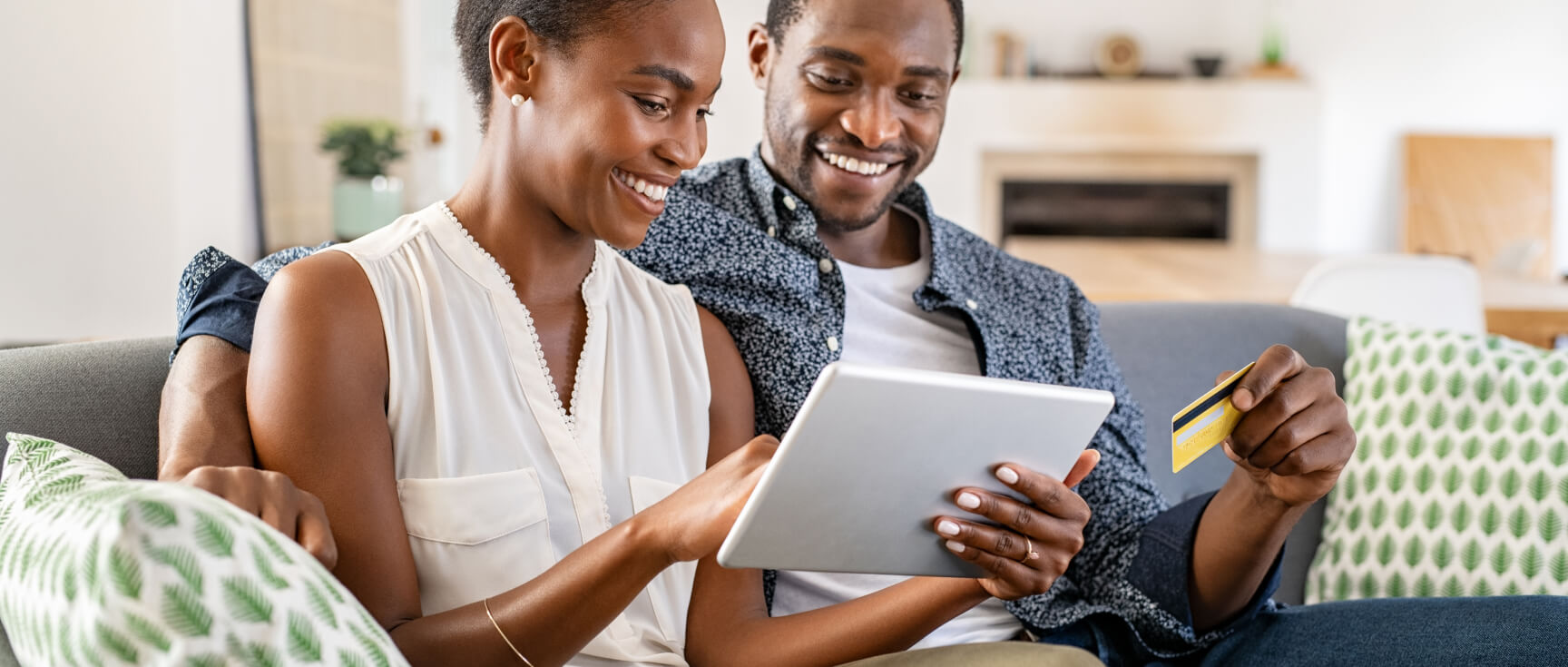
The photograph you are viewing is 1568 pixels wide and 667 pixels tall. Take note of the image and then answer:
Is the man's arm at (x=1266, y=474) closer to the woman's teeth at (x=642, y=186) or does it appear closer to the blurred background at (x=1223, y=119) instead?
the woman's teeth at (x=642, y=186)

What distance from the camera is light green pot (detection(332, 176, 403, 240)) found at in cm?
407

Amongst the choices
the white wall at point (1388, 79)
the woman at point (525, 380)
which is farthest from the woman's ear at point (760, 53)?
the white wall at point (1388, 79)

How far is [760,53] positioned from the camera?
1586 mm

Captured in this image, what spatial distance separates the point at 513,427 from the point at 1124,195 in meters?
6.72

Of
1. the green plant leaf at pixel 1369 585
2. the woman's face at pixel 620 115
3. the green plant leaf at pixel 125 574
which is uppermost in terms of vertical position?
the woman's face at pixel 620 115

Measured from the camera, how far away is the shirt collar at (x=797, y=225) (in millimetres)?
1454

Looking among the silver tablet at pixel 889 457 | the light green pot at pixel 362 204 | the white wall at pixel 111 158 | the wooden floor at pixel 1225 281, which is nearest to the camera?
the silver tablet at pixel 889 457

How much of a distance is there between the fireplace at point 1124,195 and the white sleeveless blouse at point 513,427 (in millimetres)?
6201

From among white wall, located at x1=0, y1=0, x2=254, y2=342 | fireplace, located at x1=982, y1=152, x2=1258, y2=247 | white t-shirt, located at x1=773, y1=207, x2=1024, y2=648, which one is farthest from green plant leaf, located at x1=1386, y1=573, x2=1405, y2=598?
fireplace, located at x1=982, y1=152, x2=1258, y2=247

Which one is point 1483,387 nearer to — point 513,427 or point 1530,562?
point 1530,562

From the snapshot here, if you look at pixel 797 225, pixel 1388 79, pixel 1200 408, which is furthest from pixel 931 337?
pixel 1388 79

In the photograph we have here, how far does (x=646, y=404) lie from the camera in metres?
1.14

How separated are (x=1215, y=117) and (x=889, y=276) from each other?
238 inches

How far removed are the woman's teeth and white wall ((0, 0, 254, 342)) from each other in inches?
105
